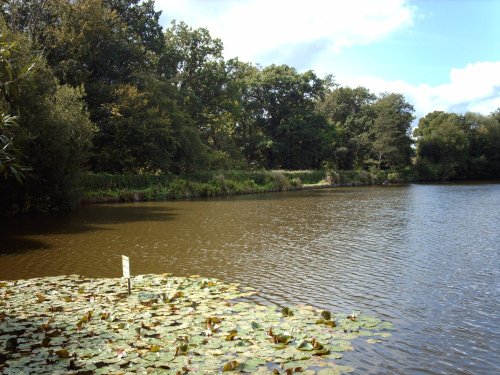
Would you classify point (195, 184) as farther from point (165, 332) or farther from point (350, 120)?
point (350, 120)

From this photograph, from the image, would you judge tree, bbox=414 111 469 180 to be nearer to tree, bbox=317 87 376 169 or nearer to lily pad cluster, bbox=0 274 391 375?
tree, bbox=317 87 376 169

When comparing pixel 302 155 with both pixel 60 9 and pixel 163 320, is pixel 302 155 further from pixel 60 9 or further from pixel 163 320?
pixel 163 320

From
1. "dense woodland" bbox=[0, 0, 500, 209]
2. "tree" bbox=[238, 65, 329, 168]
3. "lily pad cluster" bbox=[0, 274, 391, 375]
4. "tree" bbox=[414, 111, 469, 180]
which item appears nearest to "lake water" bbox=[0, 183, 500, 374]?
"lily pad cluster" bbox=[0, 274, 391, 375]

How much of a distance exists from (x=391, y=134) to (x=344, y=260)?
68165 millimetres

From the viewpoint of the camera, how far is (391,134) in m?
77.4

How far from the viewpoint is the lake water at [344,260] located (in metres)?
7.43

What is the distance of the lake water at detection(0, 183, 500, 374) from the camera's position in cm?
743

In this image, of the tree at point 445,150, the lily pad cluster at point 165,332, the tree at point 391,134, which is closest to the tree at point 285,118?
the tree at point 391,134

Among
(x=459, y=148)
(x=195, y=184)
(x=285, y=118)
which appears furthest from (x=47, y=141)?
(x=459, y=148)

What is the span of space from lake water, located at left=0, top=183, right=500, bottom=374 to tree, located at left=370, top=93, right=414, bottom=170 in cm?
5160

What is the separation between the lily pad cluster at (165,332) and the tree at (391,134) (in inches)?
2813

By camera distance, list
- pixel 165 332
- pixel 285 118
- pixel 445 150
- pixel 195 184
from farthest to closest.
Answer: pixel 445 150, pixel 285 118, pixel 195 184, pixel 165 332

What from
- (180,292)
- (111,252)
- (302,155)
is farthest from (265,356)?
(302,155)

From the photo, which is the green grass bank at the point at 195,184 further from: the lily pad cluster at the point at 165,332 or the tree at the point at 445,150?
the lily pad cluster at the point at 165,332
